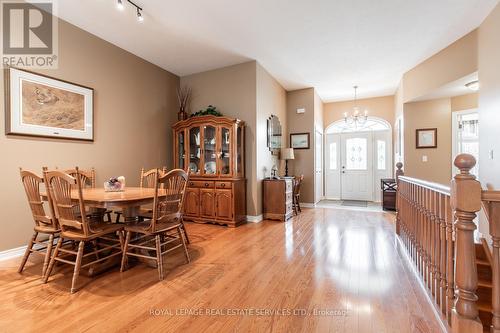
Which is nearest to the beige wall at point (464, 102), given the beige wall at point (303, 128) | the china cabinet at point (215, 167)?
the beige wall at point (303, 128)

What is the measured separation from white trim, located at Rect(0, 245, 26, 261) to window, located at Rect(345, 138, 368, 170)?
7089mm

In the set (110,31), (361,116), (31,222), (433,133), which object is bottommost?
(31,222)

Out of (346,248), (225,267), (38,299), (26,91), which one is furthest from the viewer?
(346,248)

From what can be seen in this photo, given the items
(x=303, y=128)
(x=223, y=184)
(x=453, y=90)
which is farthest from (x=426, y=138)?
(x=223, y=184)

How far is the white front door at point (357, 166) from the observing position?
267 inches

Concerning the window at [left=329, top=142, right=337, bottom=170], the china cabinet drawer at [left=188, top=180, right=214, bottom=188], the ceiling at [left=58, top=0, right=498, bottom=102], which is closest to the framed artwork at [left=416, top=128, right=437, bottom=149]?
the ceiling at [left=58, top=0, right=498, bottom=102]

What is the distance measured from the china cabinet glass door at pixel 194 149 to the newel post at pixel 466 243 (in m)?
3.75

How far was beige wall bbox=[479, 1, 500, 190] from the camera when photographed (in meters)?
2.83

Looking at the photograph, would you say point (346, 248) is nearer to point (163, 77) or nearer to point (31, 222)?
point (31, 222)

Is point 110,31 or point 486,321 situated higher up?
point 110,31

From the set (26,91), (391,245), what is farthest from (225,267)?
(26,91)

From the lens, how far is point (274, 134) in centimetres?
526

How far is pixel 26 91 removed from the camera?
278 cm

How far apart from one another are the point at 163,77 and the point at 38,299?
13.2 ft
